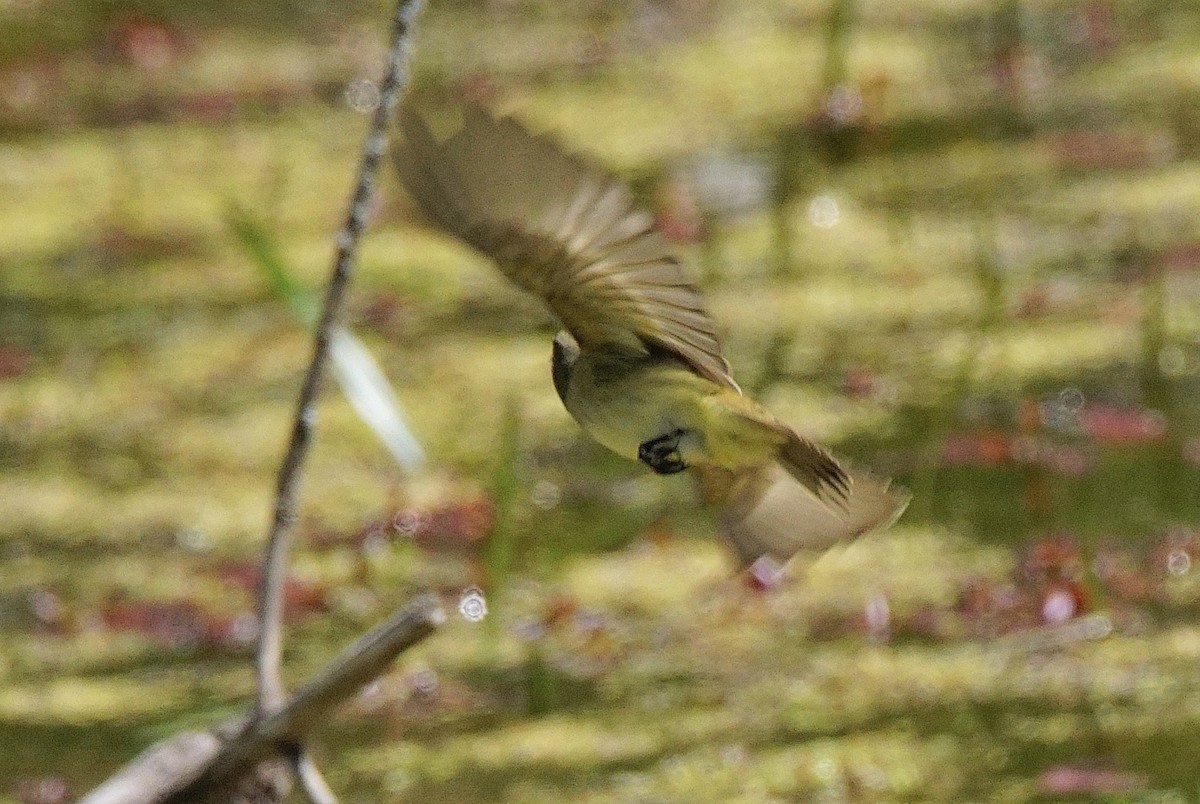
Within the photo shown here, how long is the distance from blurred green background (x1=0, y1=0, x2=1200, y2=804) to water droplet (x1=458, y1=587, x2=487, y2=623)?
0.01 metres

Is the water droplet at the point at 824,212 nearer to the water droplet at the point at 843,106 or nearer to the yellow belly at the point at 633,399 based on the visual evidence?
the water droplet at the point at 843,106

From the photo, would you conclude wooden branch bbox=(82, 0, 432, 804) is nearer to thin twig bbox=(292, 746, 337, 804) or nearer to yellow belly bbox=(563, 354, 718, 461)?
thin twig bbox=(292, 746, 337, 804)

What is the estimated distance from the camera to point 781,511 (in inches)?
58.2

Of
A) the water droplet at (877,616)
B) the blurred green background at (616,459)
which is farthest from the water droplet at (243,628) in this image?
the water droplet at (877,616)

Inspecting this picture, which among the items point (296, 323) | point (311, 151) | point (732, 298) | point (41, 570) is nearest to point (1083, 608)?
point (732, 298)

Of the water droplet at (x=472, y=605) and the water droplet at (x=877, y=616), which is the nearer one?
the water droplet at (x=877, y=616)

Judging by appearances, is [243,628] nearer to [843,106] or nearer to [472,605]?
[472,605]

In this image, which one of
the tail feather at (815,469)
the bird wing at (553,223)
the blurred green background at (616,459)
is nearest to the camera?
the bird wing at (553,223)

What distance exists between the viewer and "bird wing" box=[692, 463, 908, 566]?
1.40 metres

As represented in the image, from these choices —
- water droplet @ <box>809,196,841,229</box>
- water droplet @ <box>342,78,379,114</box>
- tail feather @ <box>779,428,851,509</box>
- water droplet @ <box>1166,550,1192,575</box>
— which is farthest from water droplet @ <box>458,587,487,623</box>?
water droplet @ <box>342,78,379,114</box>

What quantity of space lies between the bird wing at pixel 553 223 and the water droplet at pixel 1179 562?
1.03m

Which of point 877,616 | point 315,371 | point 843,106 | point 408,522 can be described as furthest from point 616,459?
point 843,106

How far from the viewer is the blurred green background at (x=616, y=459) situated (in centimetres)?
195

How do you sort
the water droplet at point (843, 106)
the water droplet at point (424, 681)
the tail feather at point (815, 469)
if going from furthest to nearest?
the water droplet at point (843, 106)
the water droplet at point (424, 681)
the tail feather at point (815, 469)
